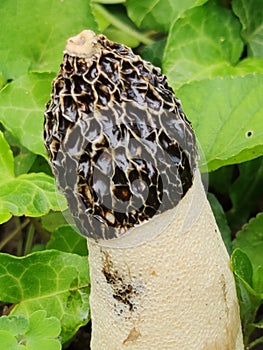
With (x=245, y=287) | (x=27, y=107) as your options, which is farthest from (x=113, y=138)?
(x=27, y=107)

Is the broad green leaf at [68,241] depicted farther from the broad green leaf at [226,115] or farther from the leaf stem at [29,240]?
the broad green leaf at [226,115]

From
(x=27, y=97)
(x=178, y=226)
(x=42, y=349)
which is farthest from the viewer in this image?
(x=27, y=97)

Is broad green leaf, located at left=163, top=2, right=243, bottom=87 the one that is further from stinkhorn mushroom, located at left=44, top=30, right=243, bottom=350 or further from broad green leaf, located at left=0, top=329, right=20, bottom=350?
broad green leaf, located at left=0, top=329, right=20, bottom=350

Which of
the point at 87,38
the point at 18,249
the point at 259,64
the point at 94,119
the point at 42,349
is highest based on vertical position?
the point at 87,38

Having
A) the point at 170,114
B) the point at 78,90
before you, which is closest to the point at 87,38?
the point at 78,90

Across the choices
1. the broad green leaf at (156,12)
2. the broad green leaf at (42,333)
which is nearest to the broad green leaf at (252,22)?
the broad green leaf at (156,12)

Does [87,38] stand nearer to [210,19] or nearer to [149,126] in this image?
[149,126]

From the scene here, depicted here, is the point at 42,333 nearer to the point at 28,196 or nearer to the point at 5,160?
the point at 28,196
